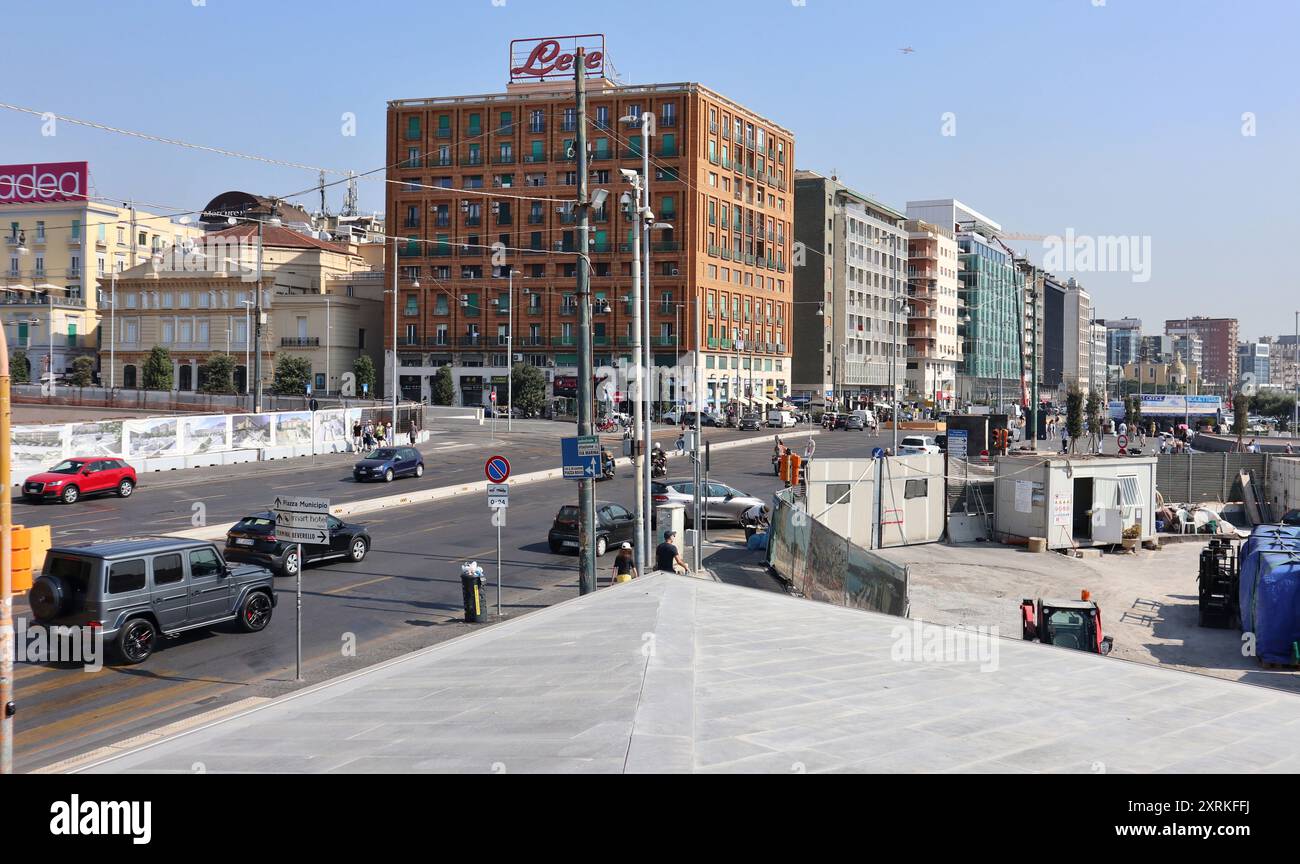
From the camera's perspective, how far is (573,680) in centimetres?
866

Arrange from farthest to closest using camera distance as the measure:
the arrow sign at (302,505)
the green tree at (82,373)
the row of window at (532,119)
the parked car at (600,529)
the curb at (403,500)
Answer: the green tree at (82,373) → the row of window at (532,119) → the parked car at (600,529) → the curb at (403,500) → the arrow sign at (302,505)

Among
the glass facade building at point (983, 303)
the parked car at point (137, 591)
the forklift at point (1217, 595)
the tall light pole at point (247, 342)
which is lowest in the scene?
the forklift at point (1217, 595)

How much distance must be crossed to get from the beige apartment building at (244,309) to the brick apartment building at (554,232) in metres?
5.84

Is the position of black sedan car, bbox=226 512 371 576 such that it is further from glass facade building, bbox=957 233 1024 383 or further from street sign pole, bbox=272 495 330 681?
glass facade building, bbox=957 233 1024 383

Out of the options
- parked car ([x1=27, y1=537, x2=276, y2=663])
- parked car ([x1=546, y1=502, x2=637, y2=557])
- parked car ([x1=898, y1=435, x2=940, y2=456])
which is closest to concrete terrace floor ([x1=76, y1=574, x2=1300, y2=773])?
parked car ([x1=27, y1=537, x2=276, y2=663])

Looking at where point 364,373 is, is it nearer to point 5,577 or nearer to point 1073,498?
point 1073,498

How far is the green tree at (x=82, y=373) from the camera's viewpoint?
298ft

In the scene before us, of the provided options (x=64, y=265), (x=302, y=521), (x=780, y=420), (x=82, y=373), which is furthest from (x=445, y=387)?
(x=302, y=521)

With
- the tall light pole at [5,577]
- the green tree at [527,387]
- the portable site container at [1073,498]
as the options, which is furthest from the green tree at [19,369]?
the tall light pole at [5,577]

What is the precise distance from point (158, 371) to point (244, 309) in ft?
34.3

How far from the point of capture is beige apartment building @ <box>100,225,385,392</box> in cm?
9281

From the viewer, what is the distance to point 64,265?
99562 millimetres

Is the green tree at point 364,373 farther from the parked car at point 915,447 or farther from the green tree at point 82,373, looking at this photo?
the parked car at point 915,447
